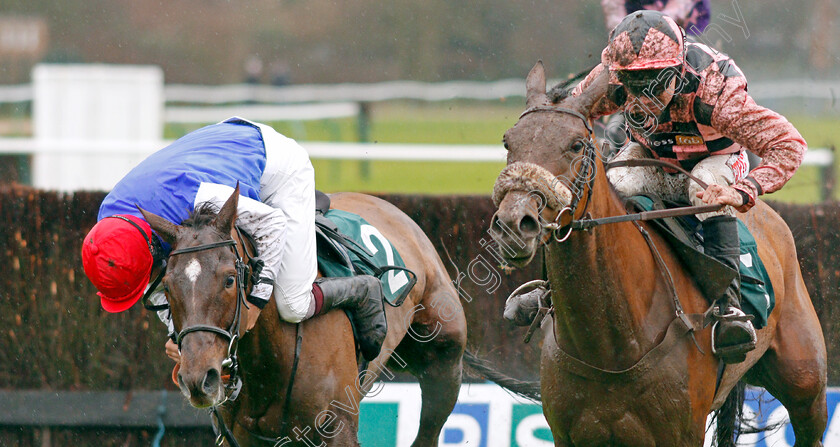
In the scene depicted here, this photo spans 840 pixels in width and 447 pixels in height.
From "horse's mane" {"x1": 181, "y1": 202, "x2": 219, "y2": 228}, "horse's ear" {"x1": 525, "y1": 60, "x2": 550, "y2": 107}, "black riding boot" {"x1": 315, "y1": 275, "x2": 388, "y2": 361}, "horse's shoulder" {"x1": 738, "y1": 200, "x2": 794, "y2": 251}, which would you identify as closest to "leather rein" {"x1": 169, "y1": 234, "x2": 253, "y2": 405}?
Result: "horse's mane" {"x1": 181, "y1": 202, "x2": 219, "y2": 228}

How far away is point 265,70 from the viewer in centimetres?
2572

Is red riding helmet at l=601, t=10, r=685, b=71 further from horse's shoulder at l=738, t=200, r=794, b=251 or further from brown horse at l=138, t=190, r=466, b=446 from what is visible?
brown horse at l=138, t=190, r=466, b=446

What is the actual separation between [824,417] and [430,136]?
55.9 ft

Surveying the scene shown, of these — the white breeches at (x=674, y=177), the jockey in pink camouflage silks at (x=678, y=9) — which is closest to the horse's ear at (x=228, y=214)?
the white breeches at (x=674, y=177)

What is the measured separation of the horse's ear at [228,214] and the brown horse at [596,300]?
2.71 feet

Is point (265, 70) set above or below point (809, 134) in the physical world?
above

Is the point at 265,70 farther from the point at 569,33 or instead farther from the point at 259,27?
the point at 569,33

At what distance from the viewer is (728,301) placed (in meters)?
3.52

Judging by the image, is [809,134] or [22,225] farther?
[809,134]

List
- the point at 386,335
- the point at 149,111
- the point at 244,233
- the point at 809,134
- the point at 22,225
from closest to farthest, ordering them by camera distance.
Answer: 1. the point at 244,233
2. the point at 386,335
3. the point at 22,225
4. the point at 149,111
5. the point at 809,134

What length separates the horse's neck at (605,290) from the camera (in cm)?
314

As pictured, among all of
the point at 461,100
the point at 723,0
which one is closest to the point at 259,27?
the point at 461,100

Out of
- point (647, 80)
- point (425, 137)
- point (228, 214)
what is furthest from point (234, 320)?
point (425, 137)

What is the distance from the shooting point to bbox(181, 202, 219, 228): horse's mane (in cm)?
305
